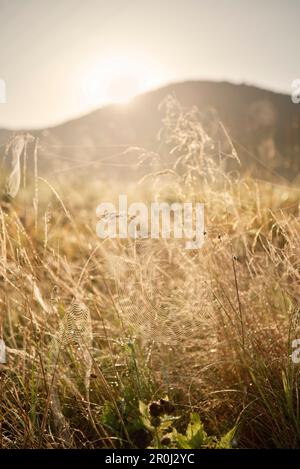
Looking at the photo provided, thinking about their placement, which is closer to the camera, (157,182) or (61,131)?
(157,182)

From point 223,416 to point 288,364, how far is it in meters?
0.30

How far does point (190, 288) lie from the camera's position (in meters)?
2.24

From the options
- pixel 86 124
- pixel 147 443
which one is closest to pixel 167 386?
pixel 147 443

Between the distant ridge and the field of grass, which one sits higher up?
the distant ridge

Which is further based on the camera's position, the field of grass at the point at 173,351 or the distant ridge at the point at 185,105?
the distant ridge at the point at 185,105

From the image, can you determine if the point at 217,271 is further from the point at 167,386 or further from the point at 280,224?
the point at 167,386

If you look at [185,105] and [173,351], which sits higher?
[185,105]

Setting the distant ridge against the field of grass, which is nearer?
the field of grass

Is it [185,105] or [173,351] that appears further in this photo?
[185,105]

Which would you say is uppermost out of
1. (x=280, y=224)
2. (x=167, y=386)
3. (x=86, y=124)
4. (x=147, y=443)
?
(x=86, y=124)

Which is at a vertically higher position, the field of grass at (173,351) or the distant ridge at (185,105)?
the distant ridge at (185,105)
